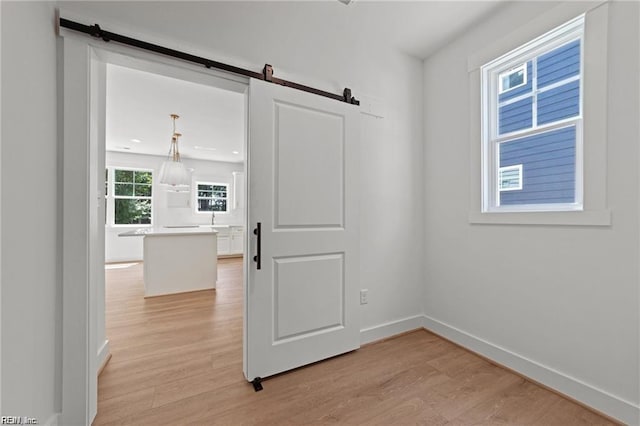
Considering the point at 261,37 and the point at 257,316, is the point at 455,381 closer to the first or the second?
the point at 257,316

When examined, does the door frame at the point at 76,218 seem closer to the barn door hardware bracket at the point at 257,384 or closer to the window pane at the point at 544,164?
the barn door hardware bracket at the point at 257,384

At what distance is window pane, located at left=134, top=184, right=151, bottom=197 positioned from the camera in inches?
268

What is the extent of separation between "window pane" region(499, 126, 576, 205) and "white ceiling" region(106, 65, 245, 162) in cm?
268

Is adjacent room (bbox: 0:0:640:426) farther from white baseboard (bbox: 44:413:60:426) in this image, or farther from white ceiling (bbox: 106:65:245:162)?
white ceiling (bbox: 106:65:245:162)

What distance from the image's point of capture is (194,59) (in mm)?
1650

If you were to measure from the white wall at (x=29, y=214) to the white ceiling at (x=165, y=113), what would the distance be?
1.84 m

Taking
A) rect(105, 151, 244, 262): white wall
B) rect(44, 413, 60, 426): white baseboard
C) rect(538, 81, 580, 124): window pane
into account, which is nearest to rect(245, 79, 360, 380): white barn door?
rect(44, 413, 60, 426): white baseboard

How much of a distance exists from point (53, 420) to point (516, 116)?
3510mm

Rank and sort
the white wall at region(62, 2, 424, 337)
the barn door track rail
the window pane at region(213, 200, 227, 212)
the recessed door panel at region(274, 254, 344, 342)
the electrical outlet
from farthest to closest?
1. the window pane at region(213, 200, 227, 212)
2. the electrical outlet
3. the recessed door panel at region(274, 254, 344, 342)
4. the white wall at region(62, 2, 424, 337)
5. the barn door track rail

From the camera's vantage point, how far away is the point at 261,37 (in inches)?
75.0

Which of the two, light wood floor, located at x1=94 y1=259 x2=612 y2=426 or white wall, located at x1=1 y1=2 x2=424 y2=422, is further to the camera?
light wood floor, located at x1=94 y1=259 x2=612 y2=426

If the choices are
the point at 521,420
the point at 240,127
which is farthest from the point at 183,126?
the point at 521,420

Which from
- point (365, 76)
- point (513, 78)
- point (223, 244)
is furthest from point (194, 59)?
point (223, 244)

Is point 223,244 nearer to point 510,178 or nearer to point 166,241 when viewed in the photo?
point 166,241
